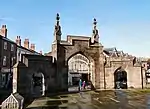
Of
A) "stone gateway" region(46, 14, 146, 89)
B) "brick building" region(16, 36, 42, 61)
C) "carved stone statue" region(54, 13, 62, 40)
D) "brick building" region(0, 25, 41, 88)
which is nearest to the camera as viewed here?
"carved stone statue" region(54, 13, 62, 40)

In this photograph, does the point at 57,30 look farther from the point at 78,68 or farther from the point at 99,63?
the point at 78,68

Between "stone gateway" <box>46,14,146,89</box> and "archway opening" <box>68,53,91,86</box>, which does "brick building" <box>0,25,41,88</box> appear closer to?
"archway opening" <box>68,53,91,86</box>

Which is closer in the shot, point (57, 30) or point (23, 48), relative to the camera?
point (57, 30)

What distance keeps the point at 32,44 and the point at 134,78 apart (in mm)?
36672

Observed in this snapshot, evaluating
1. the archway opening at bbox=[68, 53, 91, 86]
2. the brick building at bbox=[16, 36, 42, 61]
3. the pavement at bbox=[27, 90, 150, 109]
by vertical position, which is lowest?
the pavement at bbox=[27, 90, 150, 109]

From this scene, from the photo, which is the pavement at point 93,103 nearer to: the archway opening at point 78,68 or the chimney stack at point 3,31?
the chimney stack at point 3,31

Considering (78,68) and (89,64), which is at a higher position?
(89,64)

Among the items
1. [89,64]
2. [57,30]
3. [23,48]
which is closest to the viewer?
[57,30]

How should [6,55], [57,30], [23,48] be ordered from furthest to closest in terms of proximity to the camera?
[23,48] < [6,55] < [57,30]

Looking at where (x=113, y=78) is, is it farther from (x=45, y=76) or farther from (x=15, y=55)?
(x=15, y=55)

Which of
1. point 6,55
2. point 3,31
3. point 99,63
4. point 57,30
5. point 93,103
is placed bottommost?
point 93,103

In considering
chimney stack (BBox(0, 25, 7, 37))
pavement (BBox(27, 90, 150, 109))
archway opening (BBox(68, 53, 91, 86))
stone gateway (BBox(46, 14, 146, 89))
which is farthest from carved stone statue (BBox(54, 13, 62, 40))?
archway opening (BBox(68, 53, 91, 86))

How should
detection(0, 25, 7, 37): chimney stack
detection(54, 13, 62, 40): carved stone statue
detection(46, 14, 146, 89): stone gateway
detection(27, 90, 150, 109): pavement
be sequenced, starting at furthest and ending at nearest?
detection(0, 25, 7, 37): chimney stack, detection(46, 14, 146, 89): stone gateway, detection(54, 13, 62, 40): carved stone statue, detection(27, 90, 150, 109): pavement

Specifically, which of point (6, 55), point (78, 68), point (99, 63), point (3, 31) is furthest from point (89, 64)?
point (3, 31)
